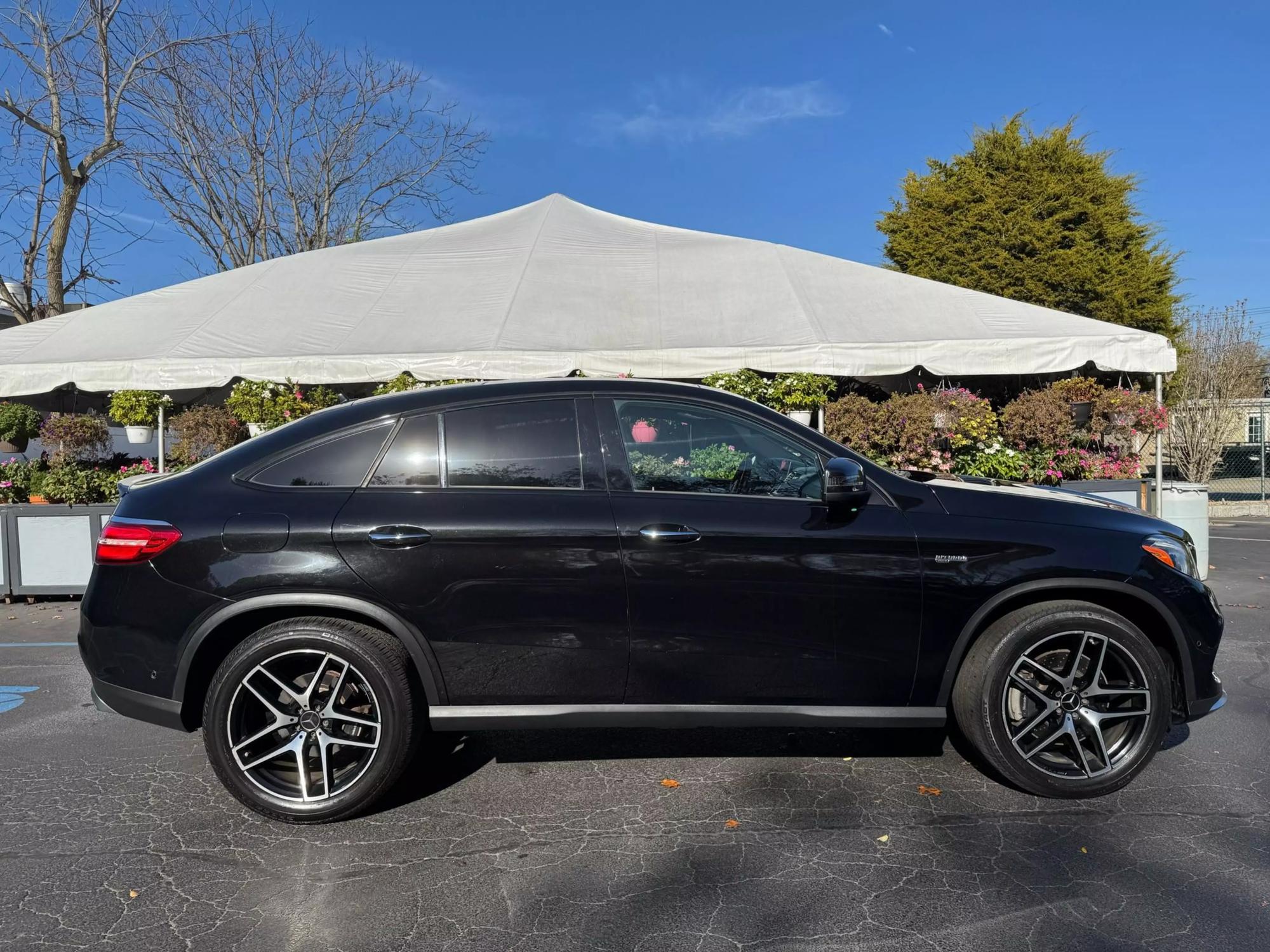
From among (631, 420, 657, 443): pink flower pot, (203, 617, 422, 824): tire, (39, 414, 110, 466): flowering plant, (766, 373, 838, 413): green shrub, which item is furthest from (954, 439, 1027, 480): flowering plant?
(39, 414, 110, 466): flowering plant

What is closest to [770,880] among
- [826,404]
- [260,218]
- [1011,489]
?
[1011,489]

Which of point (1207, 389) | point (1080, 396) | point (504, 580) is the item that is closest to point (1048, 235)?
point (1207, 389)

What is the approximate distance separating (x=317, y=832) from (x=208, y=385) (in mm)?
7772

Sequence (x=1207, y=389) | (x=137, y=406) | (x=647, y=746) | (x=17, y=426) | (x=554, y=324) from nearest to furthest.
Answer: (x=647, y=746)
(x=17, y=426)
(x=137, y=406)
(x=554, y=324)
(x=1207, y=389)

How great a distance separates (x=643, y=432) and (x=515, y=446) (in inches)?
21.3

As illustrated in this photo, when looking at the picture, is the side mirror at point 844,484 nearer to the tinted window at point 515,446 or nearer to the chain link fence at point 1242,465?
the tinted window at point 515,446

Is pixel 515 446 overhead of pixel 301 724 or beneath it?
overhead

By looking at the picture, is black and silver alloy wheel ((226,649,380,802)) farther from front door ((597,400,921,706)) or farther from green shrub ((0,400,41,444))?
green shrub ((0,400,41,444))

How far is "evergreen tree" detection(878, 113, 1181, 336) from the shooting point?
69.1 ft

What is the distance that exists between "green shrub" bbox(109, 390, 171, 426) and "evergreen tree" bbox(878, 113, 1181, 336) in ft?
61.5

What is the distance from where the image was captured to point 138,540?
3379mm

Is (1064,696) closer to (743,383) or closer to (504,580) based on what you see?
(504,580)

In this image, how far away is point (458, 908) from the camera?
2.81 m

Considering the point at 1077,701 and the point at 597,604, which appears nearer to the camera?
the point at 597,604
